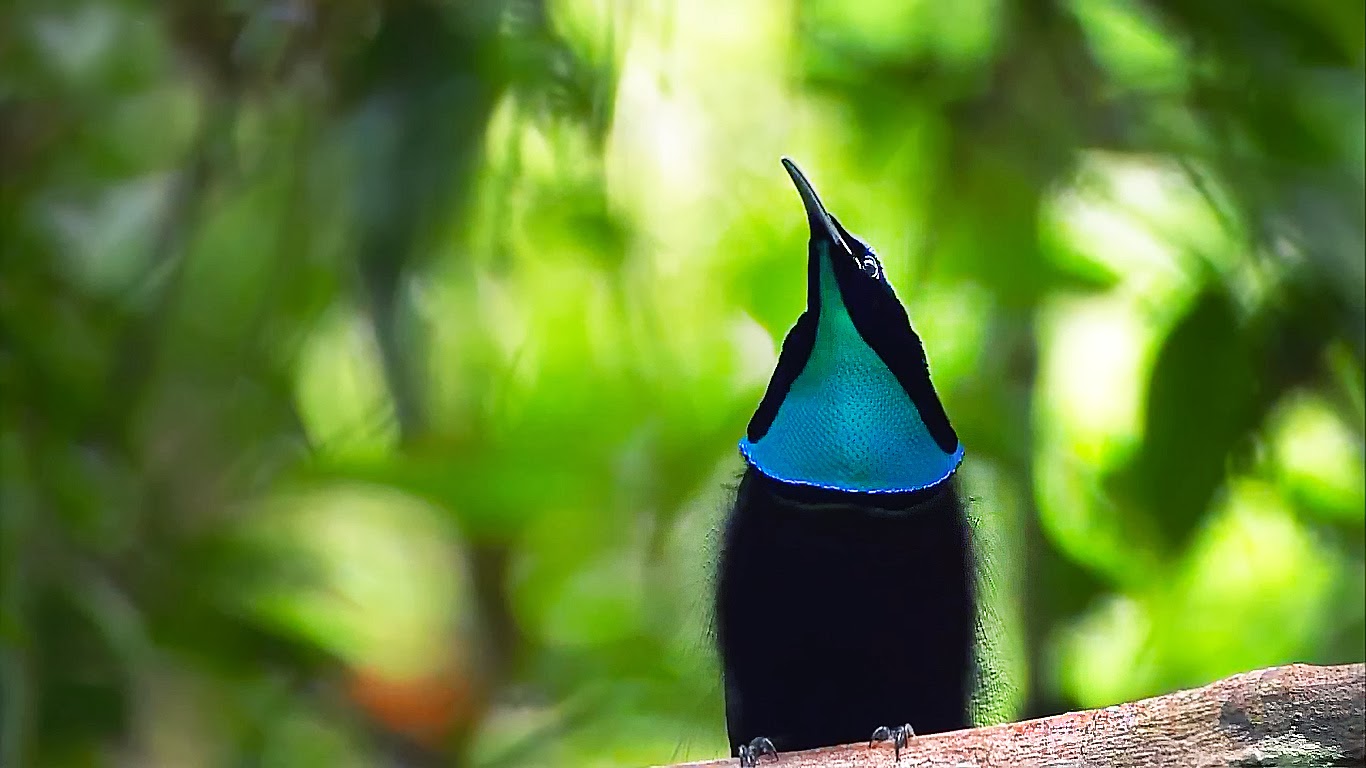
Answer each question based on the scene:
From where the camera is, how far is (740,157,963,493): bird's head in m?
0.84

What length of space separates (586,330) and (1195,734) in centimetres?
106

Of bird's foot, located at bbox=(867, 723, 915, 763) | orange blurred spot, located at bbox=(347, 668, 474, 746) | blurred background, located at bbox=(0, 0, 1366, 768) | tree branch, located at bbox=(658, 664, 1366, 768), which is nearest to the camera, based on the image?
tree branch, located at bbox=(658, 664, 1366, 768)

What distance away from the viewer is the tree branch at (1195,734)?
80cm

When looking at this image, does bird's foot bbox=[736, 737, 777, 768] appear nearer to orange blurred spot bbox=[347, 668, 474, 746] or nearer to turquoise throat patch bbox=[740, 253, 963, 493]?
turquoise throat patch bbox=[740, 253, 963, 493]

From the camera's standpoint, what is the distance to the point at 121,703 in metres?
1.62

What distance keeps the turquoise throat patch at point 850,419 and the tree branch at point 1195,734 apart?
16 centimetres

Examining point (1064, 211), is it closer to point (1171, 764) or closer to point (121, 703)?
point (1171, 764)

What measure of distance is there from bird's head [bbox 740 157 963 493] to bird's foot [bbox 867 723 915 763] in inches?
6.2

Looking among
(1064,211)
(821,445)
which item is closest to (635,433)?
(1064,211)

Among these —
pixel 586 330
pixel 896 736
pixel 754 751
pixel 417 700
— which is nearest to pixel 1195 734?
pixel 896 736

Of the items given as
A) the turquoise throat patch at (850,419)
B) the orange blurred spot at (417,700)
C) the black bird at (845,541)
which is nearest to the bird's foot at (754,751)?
the black bird at (845,541)

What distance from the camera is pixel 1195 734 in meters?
0.85

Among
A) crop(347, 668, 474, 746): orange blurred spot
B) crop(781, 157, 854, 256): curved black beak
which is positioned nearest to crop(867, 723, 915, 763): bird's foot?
crop(781, 157, 854, 256): curved black beak

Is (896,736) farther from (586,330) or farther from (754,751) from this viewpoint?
(586,330)
